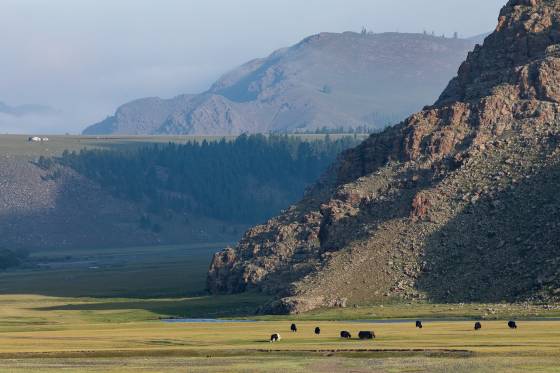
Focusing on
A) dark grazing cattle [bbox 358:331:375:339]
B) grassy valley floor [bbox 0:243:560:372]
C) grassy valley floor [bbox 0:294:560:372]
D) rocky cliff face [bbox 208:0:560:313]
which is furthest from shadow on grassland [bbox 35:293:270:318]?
dark grazing cattle [bbox 358:331:375:339]

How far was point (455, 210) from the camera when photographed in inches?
6791

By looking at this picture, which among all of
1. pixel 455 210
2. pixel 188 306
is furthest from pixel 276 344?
pixel 188 306

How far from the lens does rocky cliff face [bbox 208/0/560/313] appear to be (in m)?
163

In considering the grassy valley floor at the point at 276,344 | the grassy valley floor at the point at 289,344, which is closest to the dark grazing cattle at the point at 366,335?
the grassy valley floor at the point at 289,344

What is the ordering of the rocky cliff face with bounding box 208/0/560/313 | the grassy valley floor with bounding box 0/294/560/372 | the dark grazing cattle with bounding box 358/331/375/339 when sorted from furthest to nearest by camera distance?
the rocky cliff face with bounding box 208/0/560/313
the dark grazing cattle with bounding box 358/331/375/339
the grassy valley floor with bounding box 0/294/560/372

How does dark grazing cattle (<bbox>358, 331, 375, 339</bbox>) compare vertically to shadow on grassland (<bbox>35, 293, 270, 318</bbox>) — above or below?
above

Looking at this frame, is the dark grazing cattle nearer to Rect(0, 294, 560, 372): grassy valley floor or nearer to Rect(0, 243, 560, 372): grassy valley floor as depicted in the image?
Rect(0, 294, 560, 372): grassy valley floor

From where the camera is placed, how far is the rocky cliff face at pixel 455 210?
163m

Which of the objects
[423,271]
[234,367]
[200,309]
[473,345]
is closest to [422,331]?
[473,345]

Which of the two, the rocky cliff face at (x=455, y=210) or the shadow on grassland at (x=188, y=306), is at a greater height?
the rocky cliff face at (x=455, y=210)

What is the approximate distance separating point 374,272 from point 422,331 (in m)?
46.1

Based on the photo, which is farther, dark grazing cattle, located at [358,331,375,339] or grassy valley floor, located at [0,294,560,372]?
dark grazing cattle, located at [358,331,375,339]

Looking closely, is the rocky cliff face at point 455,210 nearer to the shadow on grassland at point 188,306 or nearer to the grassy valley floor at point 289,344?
the shadow on grassland at point 188,306

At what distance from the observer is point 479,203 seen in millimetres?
172500
